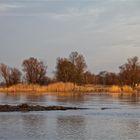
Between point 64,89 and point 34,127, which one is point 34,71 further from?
point 34,127

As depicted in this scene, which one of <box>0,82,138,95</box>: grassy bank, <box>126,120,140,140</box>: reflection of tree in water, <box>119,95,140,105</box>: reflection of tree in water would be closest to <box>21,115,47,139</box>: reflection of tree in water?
<box>126,120,140,140</box>: reflection of tree in water

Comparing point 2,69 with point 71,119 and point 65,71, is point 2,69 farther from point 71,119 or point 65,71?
point 71,119

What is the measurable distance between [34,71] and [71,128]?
8324cm

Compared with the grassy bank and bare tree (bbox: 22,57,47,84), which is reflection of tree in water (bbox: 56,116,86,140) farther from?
bare tree (bbox: 22,57,47,84)

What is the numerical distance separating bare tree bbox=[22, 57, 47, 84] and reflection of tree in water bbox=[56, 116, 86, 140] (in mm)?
76861

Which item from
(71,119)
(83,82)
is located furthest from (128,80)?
(71,119)

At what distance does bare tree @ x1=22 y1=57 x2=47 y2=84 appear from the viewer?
109 metres

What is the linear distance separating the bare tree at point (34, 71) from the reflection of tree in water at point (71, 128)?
252ft

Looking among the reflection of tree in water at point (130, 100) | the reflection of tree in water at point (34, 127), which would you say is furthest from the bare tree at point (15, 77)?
the reflection of tree in water at point (34, 127)

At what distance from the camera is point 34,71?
359ft

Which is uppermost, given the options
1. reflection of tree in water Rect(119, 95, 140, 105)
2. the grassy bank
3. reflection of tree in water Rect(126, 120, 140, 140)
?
the grassy bank

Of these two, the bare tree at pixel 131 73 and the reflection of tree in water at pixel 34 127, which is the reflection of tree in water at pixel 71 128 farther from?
the bare tree at pixel 131 73

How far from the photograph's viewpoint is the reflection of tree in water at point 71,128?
2342 centimetres

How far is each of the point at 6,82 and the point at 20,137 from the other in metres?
85.9
